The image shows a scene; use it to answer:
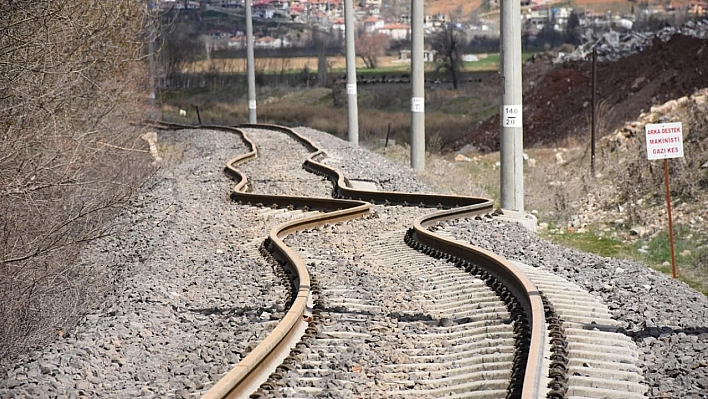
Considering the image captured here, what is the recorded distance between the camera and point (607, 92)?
136 ft

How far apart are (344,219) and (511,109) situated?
308 cm

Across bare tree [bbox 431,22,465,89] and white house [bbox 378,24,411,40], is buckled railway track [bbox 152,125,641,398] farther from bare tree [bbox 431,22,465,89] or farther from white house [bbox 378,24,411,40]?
white house [bbox 378,24,411,40]

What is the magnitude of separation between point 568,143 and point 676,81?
500 cm

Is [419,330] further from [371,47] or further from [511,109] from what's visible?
[371,47]

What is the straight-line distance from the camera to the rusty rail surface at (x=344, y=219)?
21.5 feet

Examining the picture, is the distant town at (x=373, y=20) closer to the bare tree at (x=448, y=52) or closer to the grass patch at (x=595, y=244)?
the bare tree at (x=448, y=52)

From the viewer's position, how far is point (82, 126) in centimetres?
1777

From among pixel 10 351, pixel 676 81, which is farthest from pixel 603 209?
pixel 676 81

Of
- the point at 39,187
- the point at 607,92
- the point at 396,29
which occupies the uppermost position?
the point at 396,29

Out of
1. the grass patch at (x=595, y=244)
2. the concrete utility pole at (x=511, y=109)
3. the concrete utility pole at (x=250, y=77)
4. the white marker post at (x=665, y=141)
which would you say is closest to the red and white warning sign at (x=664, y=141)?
the white marker post at (x=665, y=141)

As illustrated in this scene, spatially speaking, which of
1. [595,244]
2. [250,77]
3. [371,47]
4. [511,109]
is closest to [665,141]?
[511,109]

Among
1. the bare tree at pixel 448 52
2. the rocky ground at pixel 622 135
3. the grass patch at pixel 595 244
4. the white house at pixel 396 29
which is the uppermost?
the white house at pixel 396 29

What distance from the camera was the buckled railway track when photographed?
674 centimetres

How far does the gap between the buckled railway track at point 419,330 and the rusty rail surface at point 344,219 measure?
0.02 m
